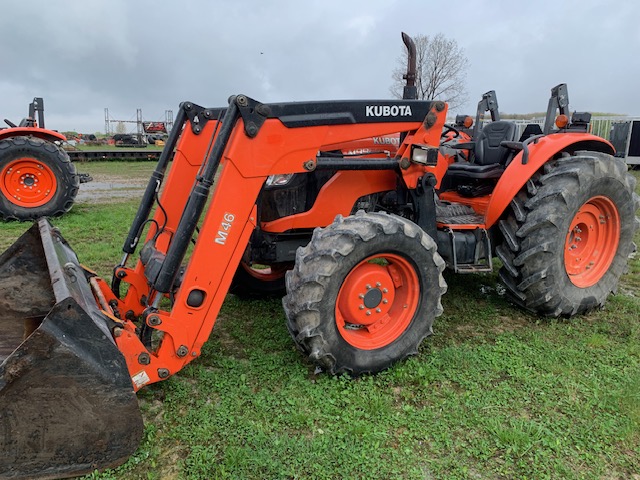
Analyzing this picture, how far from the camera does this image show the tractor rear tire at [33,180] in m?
8.51

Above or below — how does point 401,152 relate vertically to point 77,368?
above

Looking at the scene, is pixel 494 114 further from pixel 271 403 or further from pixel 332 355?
pixel 271 403

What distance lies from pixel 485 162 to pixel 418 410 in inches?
121

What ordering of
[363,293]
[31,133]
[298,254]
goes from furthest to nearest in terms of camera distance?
[31,133] → [363,293] → [298,254]

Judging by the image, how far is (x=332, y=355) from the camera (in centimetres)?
327

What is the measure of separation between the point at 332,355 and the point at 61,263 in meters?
1.89

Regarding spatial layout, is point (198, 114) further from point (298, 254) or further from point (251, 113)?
point (298, 254)

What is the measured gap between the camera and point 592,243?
15.8ft

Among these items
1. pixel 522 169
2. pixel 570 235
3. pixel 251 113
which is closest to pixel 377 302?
pixel 251 113

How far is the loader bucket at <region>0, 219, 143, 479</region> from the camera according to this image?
7.59 ft

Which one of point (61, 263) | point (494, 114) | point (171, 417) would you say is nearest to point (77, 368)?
point (171, 417)

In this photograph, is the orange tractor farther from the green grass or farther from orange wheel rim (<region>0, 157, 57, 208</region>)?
orange wheel rim (<region>0, 157, 57, 208</region>)

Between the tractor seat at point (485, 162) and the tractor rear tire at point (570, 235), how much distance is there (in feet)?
2.18

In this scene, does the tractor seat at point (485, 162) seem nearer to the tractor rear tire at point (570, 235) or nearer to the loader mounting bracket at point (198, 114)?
the tractor rear tire at point (570, 235)
